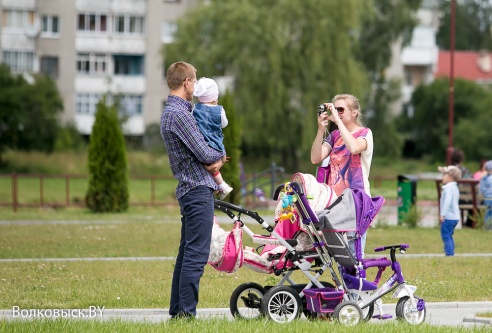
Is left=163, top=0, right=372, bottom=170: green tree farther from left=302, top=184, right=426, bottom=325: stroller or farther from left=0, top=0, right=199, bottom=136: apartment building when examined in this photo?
left=302, top=184, right=426, bottom=325: stroller

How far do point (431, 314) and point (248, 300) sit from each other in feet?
6.60

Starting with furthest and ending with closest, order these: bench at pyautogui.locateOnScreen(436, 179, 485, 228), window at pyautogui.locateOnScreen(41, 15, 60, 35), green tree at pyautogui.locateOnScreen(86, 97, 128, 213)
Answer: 1. window at pyautogui.locateOnScreen(41, 15, 60, 35)
2. green tree at pyautogui.locateOnScreen(86, 97, 128, 213)
3. bench at pyautogui.locateOnScreen(436, 179, 485, 228)

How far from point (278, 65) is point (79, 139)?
23641 mm

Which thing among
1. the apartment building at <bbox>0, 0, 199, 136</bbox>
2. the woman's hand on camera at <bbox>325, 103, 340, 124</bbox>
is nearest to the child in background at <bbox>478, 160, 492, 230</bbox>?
the woman's hand on camera at <bbox>325, 103, 340, 124</bbox>

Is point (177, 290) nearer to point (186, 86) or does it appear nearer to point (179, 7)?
point (186, 86)

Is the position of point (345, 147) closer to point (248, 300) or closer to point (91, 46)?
point (248, 300)

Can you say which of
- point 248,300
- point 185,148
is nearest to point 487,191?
point 248,300

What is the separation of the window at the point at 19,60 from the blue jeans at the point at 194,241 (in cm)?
7399

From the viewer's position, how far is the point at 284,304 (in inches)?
386

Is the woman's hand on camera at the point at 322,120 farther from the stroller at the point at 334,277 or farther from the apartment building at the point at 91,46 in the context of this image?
the apartment building at the point at 91,46

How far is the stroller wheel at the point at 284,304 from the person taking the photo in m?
9.72

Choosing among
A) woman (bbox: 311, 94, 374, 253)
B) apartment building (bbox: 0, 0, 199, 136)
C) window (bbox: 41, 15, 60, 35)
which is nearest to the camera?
woman (bbox: 311, 94, 374, 253)

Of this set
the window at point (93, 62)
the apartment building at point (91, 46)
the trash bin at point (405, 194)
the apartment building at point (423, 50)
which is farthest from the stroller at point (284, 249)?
the apartment building at point (423, 50)

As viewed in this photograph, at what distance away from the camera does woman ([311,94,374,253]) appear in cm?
1014
